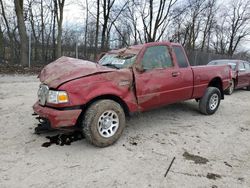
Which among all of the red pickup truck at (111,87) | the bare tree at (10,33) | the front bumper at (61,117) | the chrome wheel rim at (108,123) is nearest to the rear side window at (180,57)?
the red pickup truck at (111,87)

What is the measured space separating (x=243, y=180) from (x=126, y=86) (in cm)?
233

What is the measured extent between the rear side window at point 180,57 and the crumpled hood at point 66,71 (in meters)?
1.87

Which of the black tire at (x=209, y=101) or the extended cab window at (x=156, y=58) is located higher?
the extended cab window at (x=156, y=58)

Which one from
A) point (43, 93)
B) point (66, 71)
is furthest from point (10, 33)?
point (66, 71)

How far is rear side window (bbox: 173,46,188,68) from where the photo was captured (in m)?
5.08

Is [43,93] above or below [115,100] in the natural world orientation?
above

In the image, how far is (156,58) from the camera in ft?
15.4

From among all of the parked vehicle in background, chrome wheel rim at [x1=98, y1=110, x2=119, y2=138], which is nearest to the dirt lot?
chrome wheel rim at [x1=98, y1=110, x2=119, y2=138]

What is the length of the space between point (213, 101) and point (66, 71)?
4.10 meters

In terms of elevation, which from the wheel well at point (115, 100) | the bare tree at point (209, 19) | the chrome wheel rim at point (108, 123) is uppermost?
the bare tree at point (209, 19)

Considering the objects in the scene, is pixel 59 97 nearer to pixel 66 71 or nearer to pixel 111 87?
pixel 66 71

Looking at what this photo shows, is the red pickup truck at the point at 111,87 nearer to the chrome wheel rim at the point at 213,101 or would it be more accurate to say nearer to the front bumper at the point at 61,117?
the front bumper at the point at 61,117

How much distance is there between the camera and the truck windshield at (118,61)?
4434mm

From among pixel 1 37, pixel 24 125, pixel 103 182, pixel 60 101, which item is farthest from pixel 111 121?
pixel 1 37
